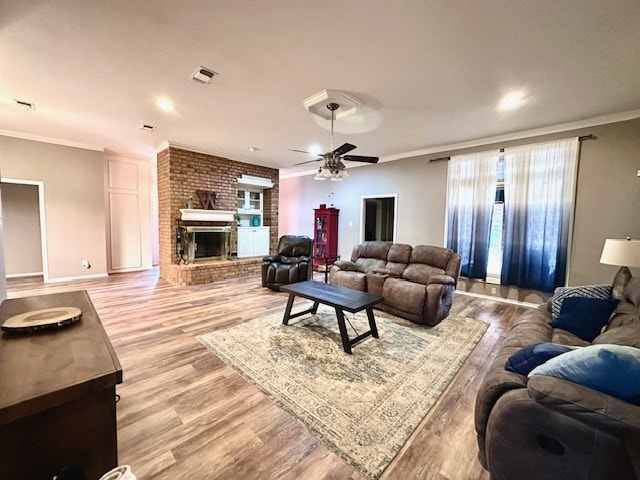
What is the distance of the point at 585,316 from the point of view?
2.17 m

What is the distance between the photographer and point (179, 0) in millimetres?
1755

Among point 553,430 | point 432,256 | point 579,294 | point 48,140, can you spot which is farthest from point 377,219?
point 48,140

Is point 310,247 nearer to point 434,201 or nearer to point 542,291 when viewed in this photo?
point 434,201

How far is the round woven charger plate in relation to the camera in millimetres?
1270

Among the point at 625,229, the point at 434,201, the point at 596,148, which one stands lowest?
the point at 625,229

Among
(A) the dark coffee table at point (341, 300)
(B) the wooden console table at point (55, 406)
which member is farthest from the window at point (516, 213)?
(B) the wooden console table at point (55, 406)

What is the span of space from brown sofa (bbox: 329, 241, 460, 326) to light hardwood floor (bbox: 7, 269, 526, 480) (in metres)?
0.69

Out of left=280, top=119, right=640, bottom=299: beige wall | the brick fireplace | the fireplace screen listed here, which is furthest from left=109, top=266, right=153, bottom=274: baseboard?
left=280, top=119, right=640, bottom=299: beige wall

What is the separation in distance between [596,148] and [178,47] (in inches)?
210

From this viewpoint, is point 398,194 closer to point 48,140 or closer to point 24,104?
point 24,104

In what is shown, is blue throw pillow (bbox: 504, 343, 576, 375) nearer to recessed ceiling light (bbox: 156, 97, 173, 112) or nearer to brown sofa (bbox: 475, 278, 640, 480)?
brown sofa (bbox: 475, 278, 640, 480)

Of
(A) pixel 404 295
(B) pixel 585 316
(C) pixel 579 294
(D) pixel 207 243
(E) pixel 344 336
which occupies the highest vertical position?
(D) pixel 207 243

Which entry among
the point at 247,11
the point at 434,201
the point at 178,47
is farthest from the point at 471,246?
the point at 178,47

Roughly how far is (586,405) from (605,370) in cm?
20
